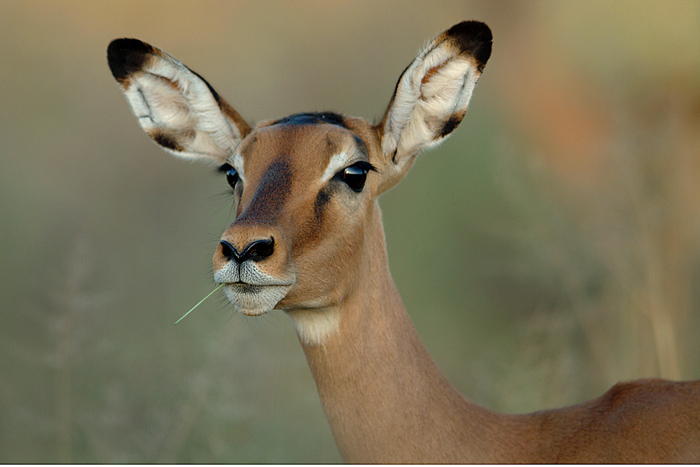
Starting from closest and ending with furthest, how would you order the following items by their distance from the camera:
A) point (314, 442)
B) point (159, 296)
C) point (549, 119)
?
point (314, 442), point (159, 296), point (549, 119)

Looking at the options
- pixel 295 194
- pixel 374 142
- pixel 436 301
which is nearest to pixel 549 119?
pixel 436 301

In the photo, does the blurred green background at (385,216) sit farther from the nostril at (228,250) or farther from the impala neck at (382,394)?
the nostril at (228,250)

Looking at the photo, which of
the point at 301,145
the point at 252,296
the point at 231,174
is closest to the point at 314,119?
the point at 301,145

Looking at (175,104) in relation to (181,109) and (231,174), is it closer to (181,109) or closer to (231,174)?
(181,109)

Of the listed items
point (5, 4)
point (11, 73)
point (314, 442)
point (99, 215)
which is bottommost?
point (314, 442)

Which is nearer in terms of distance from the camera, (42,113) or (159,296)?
(159,296)

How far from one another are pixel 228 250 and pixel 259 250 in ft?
0.49

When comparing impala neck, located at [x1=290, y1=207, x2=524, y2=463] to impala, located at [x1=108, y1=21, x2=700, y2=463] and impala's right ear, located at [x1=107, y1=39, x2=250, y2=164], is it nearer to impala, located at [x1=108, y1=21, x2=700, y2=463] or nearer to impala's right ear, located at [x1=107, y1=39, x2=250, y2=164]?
impala, located at [x1=108, y1=21, x2=700, y2=463]

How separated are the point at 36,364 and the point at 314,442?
10.5 ft

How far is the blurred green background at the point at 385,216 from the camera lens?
22.9ft

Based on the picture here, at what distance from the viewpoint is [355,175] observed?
4.15 meters

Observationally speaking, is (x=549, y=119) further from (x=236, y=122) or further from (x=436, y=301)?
(x=236, y=122)

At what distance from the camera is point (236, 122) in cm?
485

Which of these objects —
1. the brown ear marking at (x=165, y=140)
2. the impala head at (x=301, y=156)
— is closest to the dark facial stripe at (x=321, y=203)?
the impala head at (x=301, y=156)
